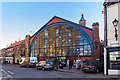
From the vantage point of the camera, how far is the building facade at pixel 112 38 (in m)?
14.9

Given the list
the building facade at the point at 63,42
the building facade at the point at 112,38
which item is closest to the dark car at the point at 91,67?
the building facade at the point at 112,38

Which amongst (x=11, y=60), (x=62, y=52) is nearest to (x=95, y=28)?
(x=62, y=52)

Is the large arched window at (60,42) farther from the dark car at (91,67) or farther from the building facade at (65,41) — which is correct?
the dark car at (91,67)

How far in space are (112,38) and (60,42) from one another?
66.3 feet

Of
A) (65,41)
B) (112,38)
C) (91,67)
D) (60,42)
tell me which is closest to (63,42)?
(65,41)

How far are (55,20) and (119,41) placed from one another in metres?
23.8

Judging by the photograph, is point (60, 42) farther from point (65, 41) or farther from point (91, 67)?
point (91, 67)

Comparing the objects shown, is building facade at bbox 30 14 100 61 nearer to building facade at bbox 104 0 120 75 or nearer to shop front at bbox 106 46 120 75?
building facade at bbox 104 0 120 75

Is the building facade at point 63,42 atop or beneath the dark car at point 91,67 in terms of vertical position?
atop

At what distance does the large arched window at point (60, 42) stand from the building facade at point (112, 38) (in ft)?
45.5

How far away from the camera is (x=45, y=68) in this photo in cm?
2048

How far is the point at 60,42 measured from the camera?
34.8 m

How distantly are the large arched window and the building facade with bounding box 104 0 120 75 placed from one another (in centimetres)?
1388

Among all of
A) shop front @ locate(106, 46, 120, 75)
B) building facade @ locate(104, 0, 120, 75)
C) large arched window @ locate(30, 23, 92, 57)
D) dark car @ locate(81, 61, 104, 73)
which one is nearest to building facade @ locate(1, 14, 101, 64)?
large arched window @ locate(30, 23, 92, 57)
